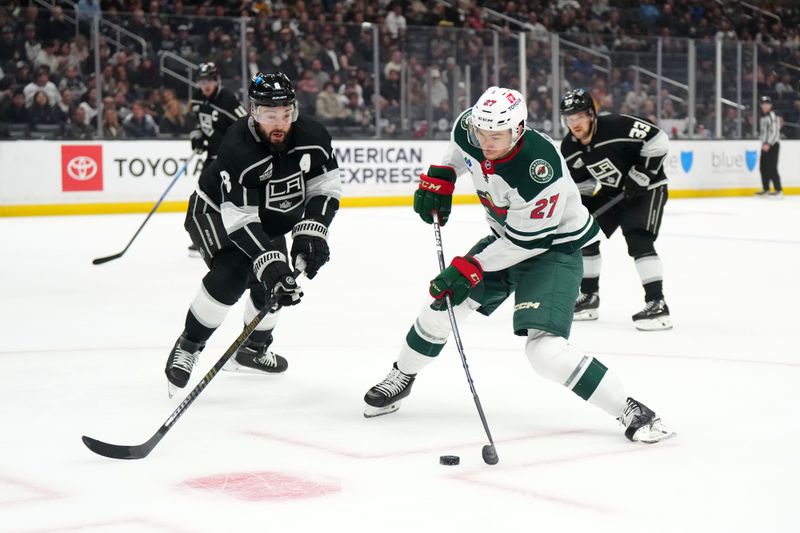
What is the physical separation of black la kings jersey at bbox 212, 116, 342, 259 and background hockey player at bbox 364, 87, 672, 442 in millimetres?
530

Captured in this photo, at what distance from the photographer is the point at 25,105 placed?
1154 cm

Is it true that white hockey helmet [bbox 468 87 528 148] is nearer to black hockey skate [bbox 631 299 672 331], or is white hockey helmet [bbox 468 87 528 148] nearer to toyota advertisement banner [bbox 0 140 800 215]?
black hockey skate [bbox 631 299 672 331]

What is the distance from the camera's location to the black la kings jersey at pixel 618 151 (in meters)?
5.48

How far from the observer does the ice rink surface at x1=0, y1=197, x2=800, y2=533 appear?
8.46 ft

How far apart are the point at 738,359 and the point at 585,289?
130 centimetres

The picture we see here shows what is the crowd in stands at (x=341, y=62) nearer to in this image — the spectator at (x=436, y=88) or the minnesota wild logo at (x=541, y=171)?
the spectator at (x=436, y=88)

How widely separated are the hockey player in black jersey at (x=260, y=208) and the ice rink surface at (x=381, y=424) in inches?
12.5

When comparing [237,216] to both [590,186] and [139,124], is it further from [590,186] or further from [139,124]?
[139,124]

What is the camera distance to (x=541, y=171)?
3250 mm

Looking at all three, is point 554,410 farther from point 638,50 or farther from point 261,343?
point 638,50

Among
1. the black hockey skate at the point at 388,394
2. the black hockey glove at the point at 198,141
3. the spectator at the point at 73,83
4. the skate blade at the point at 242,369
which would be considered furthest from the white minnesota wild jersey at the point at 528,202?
the spectator at the point at 73,83

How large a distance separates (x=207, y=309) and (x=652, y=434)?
152 centimetres

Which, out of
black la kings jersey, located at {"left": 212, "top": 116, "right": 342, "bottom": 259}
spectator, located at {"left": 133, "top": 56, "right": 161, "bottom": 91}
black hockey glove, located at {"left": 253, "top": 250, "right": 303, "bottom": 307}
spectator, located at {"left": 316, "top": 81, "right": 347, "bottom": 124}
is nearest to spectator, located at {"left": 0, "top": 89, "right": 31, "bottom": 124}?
spectator, located at {"left": 133, "top": 56, "right": 161, "bottom": 91}

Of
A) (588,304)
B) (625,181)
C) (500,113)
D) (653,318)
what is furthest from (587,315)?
(500,113)
